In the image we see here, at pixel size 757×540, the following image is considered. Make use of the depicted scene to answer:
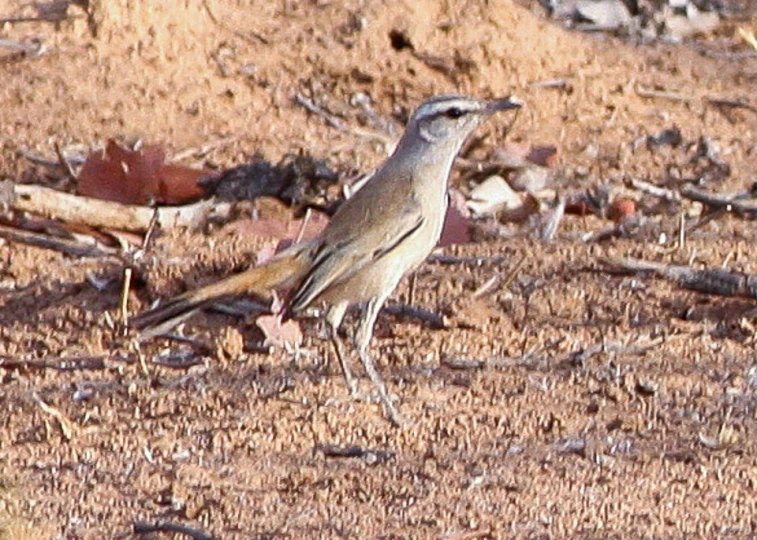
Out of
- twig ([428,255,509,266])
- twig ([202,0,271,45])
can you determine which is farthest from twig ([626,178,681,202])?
twig ([202,0,271,45])

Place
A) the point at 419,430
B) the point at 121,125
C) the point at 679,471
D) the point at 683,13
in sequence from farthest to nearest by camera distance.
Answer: the point at 683,13 → the point at 121,125 → the point at 419,430 → the point at 679,471

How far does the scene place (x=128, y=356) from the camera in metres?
8.22

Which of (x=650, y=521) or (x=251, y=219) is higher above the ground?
(x=650, y=521)

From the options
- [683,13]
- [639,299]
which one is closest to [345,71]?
[683,13]

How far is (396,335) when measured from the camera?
8383 mm

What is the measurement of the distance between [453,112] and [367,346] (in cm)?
123

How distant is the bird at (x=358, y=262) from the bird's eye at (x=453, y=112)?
0.68ft

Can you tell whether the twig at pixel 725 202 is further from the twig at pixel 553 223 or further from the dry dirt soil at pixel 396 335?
the twig at pixel 553 223

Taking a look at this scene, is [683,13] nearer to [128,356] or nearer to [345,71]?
[345,71]

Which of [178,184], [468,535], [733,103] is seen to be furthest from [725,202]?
[468,535]

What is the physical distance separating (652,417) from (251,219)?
3.19 m

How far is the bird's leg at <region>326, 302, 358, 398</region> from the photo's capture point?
7613 millimetres

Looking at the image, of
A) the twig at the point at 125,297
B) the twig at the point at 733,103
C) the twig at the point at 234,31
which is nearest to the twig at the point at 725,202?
the twig at the point at 733,103

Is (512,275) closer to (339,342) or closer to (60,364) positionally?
(339,342)
